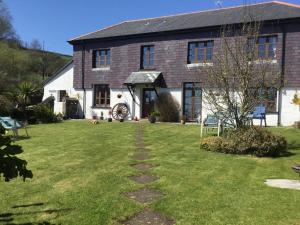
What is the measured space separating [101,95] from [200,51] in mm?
8290

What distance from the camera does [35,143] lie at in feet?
46.3

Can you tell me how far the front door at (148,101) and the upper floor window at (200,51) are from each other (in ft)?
11.0

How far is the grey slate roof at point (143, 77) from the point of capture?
24.7 m

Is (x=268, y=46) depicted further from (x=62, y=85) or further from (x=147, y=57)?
(x=62, y=85)

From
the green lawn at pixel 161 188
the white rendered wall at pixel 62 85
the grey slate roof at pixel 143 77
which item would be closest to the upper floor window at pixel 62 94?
the white rendered wall at pixel 62 85

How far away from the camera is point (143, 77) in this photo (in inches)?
995

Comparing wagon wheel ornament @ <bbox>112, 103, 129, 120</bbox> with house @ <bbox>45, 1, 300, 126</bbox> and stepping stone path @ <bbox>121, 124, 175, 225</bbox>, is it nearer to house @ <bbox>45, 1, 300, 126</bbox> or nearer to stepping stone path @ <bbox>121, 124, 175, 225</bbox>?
house @ <bbox>45, 1, 300, 126</bbox>

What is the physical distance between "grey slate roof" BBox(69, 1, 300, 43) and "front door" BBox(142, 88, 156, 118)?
3824mm

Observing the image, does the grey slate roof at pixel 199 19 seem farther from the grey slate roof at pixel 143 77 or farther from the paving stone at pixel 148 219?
the paving stone at pixel 148 219

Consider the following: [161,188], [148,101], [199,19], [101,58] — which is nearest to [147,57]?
[148,101]

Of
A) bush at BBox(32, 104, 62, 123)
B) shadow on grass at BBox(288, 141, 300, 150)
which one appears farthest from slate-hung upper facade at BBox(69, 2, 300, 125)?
shadow on grass at BBox(288, 141, 300, 150)

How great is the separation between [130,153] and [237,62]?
14.4 ft

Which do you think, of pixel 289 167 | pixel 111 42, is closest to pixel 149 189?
pixel 289 167

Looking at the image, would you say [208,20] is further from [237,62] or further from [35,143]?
[35,143]
